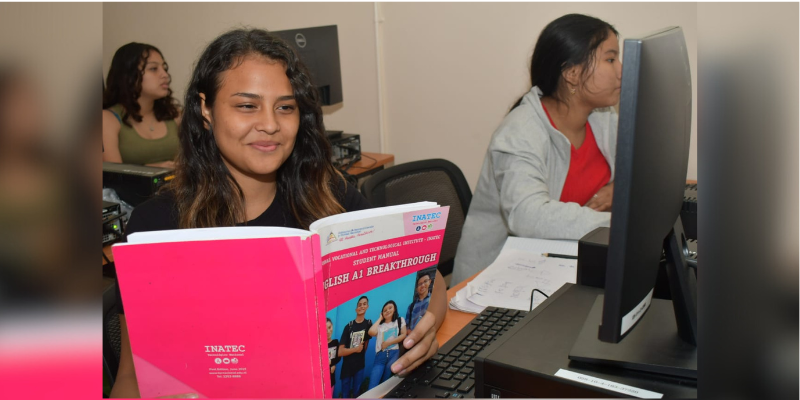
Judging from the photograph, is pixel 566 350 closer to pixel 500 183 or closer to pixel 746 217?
pixel 746 217

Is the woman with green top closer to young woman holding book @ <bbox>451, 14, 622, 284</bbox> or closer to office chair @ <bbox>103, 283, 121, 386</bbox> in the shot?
young woman holding book @ <bbox>451, 14, 622, 284</bbox>

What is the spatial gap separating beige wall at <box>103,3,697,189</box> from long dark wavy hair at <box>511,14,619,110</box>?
1.42 m

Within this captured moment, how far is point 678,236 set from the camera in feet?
2.55

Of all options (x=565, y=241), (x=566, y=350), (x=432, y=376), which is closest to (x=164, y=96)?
(x=565, y=241)

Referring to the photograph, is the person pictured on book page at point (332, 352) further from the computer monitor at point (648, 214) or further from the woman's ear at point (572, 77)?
the woman's ear at point (572, 77)

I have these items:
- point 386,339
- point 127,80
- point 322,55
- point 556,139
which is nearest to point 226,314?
point 386,339

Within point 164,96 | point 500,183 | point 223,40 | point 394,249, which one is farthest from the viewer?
point 164,96

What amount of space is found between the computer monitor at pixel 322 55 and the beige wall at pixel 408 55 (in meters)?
0.71

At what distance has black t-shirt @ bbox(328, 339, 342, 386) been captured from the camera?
826 millimetres

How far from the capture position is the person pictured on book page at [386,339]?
907 millimetres

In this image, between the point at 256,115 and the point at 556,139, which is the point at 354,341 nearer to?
the point at 256,115

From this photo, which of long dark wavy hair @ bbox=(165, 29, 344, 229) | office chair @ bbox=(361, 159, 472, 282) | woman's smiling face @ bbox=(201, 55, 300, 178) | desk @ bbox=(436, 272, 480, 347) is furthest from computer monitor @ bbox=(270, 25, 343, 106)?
desk @ bbox=(436, 272, 480, 347)

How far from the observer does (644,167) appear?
574 millimetres

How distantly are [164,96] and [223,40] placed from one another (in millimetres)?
2308
